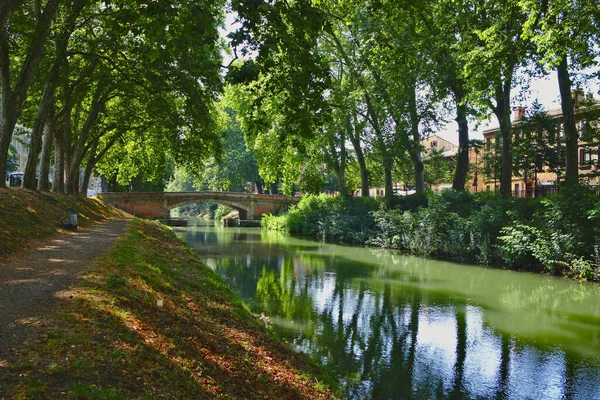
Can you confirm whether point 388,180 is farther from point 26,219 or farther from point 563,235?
point 26,219

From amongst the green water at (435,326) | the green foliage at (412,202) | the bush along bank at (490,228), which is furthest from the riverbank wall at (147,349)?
the green foliage at (412,202)

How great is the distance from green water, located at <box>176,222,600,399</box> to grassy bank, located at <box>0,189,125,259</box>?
540cm

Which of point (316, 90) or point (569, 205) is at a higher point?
point (316, 90)

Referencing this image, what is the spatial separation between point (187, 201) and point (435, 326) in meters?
42.5

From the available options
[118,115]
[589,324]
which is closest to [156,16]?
[589,324]

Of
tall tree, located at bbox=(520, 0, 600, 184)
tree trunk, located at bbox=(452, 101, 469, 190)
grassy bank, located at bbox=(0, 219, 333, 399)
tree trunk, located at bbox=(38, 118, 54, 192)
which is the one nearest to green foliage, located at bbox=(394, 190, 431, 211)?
tree trunk, located at bbox=(452, 101, 469, 190)

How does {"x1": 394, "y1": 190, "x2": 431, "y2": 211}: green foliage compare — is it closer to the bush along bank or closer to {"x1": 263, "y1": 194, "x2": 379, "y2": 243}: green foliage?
the bush along bank

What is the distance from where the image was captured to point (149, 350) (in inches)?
200

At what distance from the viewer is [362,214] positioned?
108 ft

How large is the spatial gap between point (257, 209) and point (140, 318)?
47.3 metres

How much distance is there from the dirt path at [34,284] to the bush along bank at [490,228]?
595 inches

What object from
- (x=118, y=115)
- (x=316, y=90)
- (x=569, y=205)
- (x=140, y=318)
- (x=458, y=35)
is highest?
(x=458, y=35)

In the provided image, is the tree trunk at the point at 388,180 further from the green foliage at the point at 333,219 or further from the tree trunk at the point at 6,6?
the tree trunk at the point at 6,6

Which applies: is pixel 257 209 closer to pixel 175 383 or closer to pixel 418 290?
pixel 418 290
